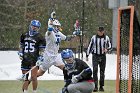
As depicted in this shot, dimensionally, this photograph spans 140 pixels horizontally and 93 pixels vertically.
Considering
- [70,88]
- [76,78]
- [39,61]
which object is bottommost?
[70,88]

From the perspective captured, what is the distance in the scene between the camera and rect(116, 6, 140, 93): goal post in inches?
342

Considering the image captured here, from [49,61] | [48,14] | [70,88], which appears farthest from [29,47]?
[48,14]

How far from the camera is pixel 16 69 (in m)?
19.9

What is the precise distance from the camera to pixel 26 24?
32.4 meters

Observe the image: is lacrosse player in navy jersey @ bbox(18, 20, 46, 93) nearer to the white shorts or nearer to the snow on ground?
the white shorts

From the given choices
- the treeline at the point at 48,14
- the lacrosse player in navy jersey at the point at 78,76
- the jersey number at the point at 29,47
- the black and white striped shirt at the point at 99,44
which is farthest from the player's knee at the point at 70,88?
the treeline at the point at 48,14

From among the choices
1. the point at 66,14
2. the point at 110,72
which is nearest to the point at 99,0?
the point at 66,14

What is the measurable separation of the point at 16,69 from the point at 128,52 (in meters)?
11.3

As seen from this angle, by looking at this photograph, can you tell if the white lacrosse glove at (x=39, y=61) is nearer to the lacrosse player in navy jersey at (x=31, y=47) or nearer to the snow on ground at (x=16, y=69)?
the lacrosse player in navy jersey at (x=31, y=47)

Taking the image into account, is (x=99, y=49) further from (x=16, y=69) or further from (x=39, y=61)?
(x=16, y=69)

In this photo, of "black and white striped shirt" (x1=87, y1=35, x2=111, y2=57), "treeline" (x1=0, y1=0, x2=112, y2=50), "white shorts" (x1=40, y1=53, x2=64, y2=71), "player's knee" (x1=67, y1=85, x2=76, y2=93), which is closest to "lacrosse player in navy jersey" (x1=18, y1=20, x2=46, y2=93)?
"white shorts" (x1=40, y1=53, x2=64, y2=71)

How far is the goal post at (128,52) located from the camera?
869 cm

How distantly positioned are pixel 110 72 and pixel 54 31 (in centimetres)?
628

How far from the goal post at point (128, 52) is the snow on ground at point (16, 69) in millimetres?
9887
